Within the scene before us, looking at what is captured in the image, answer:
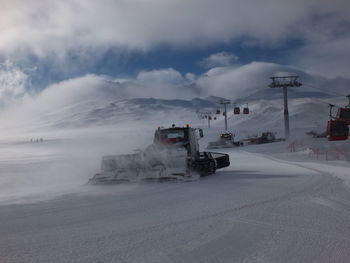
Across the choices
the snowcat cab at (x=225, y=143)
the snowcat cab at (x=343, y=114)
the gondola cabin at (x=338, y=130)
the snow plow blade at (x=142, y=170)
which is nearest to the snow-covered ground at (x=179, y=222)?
the snow plow blade at (x=142, y=170)

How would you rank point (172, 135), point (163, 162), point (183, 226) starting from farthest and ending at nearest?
point (172, 135) < point (163, 162) < point (183, 226)

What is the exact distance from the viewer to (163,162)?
13328 millimetres

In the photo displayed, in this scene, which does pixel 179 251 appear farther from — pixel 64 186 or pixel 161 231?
pixel 64 186

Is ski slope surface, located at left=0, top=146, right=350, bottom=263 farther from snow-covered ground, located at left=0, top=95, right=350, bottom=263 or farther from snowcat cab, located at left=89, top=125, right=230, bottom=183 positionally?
snowcat cab, located at left=89, top=125, right=230, bottom=183

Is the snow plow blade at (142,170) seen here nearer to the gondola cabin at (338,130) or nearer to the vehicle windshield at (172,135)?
the vehicle windshield at (172,135)

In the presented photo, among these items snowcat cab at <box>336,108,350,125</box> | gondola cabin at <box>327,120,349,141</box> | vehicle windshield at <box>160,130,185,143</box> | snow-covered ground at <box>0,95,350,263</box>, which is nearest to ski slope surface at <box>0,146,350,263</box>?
snow-covered ground at <box>0,95,350,263</box>

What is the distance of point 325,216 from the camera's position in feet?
23.2

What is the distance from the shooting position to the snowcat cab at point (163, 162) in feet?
40.9

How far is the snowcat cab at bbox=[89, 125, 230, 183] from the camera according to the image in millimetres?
12461

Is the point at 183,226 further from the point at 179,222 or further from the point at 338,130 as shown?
the point at 338,130

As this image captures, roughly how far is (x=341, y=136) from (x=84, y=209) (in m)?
14.6

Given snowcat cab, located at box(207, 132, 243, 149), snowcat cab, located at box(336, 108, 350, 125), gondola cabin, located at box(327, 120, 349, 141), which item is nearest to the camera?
gondola cabin, located at box(327, 120, 349, 141)

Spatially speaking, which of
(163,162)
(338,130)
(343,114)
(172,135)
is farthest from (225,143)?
(163,162)

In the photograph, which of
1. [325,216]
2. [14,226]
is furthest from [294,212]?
[14,226]
